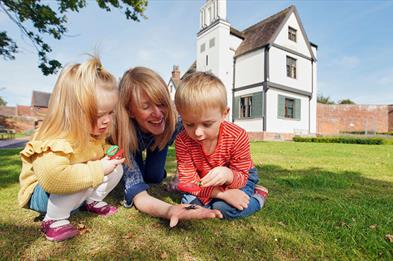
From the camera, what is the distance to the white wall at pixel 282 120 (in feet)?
50.8

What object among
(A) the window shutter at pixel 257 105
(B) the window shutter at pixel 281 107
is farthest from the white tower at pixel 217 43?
(B) the window shutter at pixel 281 107

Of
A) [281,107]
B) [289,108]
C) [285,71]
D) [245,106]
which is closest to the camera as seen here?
[281,107]

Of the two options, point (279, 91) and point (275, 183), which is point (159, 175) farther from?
point (279, 91)

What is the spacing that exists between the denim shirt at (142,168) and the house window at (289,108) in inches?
598

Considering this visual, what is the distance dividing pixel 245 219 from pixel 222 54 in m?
16.3

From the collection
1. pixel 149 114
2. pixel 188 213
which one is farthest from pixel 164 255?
pixel 149 114

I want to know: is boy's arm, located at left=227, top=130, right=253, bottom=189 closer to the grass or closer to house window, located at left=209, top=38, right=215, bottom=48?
the grass

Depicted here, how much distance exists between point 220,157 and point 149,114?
740mm

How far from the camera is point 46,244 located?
1482mm

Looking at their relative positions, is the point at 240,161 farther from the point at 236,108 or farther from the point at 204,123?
the point at 236,108

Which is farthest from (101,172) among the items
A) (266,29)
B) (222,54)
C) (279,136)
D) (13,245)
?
(266,29)

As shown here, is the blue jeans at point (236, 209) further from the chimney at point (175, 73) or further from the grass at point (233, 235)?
the chimney at point (175, 73)

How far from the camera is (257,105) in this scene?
15.8 metres

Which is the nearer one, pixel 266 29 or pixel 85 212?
pixel 85 212
